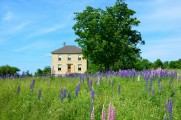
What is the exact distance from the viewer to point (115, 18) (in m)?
41.1

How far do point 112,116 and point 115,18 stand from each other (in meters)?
38.5

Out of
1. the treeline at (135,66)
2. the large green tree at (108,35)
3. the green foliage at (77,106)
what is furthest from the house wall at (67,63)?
the green foliage at (77,106)

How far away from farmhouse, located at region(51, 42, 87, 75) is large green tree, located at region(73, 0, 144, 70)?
113 feet

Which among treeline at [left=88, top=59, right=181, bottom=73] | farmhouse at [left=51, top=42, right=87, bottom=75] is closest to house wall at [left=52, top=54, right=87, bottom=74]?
farmhouse at [left=51, top=42, right=87, bottom=75]

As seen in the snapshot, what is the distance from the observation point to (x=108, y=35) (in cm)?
3962

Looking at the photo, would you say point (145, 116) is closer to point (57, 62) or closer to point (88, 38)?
point (88, 38)

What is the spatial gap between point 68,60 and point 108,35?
3724 centimetres

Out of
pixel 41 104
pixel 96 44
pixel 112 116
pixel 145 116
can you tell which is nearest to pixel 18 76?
pixel 41 104

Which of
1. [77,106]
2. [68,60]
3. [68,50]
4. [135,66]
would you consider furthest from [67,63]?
[77,106]

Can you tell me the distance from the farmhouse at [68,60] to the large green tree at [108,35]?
34501 mm

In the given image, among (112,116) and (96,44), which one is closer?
(112,116)

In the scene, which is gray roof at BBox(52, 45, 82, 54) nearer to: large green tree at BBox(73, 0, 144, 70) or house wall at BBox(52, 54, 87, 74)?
house wall at BBox(52, 54, 87, 74)

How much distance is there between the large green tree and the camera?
3869cm

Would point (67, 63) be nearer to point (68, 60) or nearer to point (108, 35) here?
point (68, 60)
